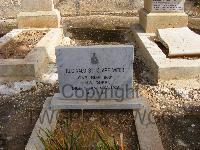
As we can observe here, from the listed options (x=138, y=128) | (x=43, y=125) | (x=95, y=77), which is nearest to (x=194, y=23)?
(x=95, y=77)

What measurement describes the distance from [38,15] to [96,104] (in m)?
4.21

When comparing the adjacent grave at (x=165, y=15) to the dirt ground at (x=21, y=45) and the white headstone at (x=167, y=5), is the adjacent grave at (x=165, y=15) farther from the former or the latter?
the dirt ground at (x=21, y=45)

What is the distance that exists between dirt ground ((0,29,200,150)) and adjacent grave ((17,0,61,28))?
2749 mm

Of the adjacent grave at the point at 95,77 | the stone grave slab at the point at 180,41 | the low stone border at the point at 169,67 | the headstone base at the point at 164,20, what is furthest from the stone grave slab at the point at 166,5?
the adjacent grave at the point at 95,77

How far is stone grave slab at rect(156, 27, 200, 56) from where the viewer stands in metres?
5.81

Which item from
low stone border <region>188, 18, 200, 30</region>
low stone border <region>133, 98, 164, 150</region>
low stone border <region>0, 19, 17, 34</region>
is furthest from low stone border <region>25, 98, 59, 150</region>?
low stone border <region>188, 18, 200, 30</region>

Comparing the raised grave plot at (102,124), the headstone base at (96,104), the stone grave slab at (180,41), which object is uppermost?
the stone grave slab at (180,41)

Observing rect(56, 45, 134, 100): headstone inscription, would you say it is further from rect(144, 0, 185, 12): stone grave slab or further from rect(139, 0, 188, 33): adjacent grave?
rect(144, 0, 185, 12): stone grave slab

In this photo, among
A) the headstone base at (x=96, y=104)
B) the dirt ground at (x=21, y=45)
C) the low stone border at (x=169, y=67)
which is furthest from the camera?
the dirt ground at (x=21, y=45)

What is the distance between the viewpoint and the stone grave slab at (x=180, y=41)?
5.81 meters

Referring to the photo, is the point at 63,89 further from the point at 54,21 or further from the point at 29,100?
the point at 54,21

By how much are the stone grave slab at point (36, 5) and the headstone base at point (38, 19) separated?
10cm

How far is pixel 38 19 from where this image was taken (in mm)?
7824

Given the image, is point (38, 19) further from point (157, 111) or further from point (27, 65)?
point (157, 111)
